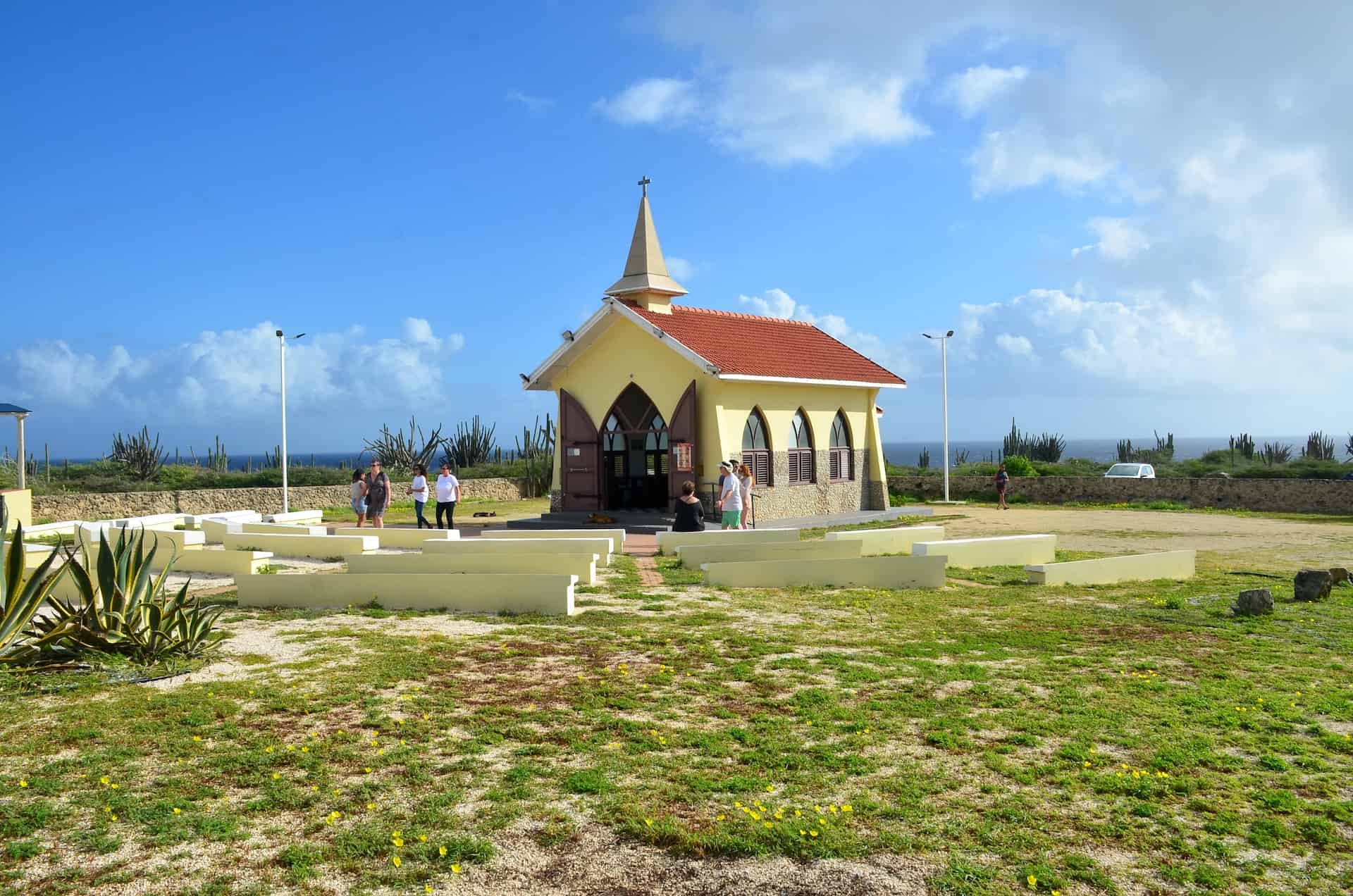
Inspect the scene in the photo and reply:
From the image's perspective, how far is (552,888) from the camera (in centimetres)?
471

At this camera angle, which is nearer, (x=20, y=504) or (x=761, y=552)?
(x=761, y=552)

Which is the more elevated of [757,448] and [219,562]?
[757,448]

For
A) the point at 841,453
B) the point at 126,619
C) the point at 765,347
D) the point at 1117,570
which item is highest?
the point at 765,347

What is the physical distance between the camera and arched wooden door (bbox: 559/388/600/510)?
2317cm

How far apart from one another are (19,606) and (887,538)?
12.4 metres

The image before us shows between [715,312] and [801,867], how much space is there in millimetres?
21203

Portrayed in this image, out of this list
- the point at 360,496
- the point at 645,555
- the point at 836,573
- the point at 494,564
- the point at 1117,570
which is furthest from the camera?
the point at 360,496

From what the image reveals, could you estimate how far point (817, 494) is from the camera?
2456 cm

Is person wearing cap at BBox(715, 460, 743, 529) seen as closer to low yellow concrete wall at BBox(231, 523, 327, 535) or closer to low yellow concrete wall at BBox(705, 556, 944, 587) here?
low yellow concrete wall at BBox(705, 556, 944, 587)

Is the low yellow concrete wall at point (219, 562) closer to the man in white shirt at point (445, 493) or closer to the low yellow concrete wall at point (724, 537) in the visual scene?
the man in white shirt at point (445, 493)

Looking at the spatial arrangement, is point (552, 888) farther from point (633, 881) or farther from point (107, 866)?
point (107, 866)

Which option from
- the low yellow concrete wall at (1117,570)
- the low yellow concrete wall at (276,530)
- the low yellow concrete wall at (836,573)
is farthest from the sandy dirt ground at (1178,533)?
the low yellow concrete wall at (276,530)

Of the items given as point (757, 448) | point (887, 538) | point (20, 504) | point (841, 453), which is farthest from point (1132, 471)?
point (20, 504)

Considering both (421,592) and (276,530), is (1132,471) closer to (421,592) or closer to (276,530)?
(276,530)
